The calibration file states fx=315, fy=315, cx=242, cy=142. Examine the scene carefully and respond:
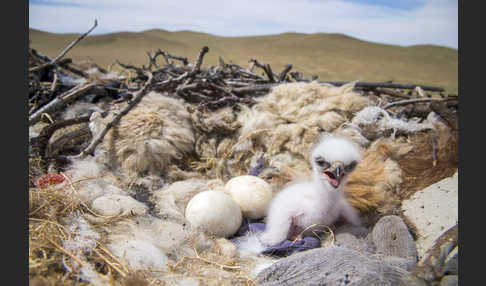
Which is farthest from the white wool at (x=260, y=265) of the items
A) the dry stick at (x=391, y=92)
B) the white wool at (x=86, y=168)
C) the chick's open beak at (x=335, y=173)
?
the dry stick at (x=391, y=92)

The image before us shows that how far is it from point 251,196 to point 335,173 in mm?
458

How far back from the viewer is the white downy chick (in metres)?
1.22

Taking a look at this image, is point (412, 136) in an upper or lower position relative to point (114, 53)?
lower

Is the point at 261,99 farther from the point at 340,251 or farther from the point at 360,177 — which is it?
the point at 340,251

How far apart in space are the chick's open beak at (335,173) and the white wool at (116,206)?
768mm

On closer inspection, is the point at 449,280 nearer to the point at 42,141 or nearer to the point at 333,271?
the point at 333,271

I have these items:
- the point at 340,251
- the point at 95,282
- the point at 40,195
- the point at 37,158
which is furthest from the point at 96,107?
the point at 340,251

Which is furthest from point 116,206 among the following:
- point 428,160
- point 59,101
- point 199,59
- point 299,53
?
point 299,53

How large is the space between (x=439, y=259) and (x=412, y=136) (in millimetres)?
1102

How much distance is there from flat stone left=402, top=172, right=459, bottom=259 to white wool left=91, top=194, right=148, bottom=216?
1.09 metres

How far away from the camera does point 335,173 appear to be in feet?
3.69

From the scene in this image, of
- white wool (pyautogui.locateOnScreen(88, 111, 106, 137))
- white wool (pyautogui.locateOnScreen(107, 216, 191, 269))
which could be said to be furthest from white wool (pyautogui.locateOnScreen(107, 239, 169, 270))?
white wool (pyautogui.locateOnScreen(88, 111, 106, 137))

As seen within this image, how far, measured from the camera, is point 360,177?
4.58 ft

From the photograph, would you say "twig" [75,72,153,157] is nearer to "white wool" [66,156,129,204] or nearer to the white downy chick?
"white wool" [66,156,129,204]
